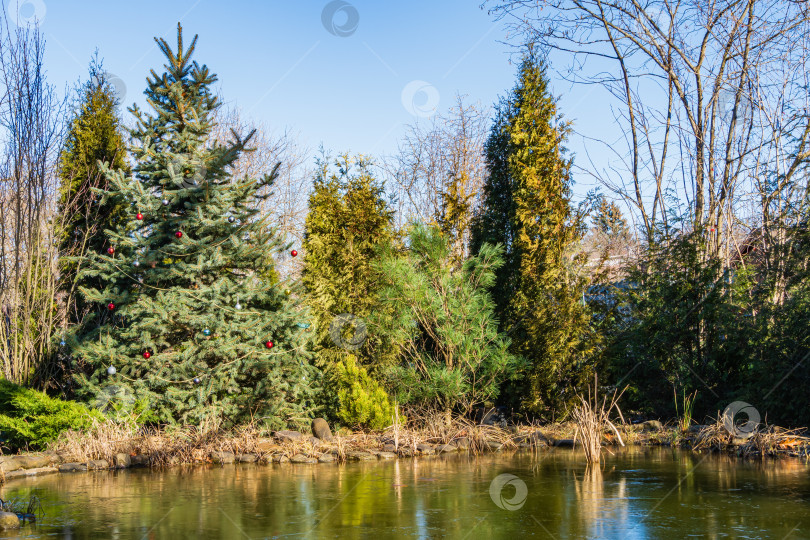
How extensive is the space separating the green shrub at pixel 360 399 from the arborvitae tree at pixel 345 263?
382 millimetres

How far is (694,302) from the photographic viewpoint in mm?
11156

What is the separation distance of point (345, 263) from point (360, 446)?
320cm

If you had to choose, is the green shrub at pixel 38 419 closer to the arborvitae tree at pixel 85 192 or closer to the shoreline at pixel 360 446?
Result: the shoreline at pixel 360 446

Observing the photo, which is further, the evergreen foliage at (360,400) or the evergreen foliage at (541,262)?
the evergreen foliage at (541,262)

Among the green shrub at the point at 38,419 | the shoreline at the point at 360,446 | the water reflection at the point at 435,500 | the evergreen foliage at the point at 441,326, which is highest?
the evergreen foliage at the point at 441,326

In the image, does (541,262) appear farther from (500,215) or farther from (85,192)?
(85,192)

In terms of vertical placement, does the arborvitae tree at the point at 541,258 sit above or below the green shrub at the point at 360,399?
above

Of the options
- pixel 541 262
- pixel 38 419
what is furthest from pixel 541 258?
pixel 38 419

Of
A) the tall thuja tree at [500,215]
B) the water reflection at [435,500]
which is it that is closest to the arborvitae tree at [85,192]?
the water reflection at [435,500]

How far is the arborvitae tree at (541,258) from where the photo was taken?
35.4 feet

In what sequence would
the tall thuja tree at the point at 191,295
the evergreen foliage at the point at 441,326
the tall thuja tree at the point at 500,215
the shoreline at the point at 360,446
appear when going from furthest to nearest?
the tall thuja tree at the point at 500,215
the evergreen foliage at the point at 441,326
the tall thuja tree at the point at 191,295
the shoreline at the point at 360,446

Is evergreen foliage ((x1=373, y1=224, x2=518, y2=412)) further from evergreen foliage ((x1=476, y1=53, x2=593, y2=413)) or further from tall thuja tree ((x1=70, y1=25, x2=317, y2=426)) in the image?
tall thuja tree ((x1=70, y1=25, x2=317, y2=426))

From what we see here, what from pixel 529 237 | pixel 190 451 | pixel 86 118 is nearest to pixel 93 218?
pixel 86 118

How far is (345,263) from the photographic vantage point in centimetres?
1144
